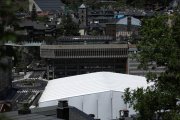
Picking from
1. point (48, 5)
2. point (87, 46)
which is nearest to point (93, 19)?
point (48, 5)

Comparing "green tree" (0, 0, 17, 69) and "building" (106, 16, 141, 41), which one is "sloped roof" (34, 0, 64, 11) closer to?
"building" (106, 16, 141, 41)

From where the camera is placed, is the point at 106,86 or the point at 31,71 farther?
the point at 31,71

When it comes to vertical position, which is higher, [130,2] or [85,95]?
[130,2]

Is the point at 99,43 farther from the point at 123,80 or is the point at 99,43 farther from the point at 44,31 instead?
the point at 123,80

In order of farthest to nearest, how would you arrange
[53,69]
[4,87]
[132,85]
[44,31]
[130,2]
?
[130,2], [44,31], [53,69], [4,87], [132,85]

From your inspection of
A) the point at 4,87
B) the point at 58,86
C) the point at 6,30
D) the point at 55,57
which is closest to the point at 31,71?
the point at 55,57

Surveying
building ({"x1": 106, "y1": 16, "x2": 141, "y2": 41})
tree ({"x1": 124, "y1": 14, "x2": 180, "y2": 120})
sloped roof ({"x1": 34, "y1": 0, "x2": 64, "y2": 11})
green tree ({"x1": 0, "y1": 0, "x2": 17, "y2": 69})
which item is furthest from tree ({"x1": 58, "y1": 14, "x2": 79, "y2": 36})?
green tree ({"x1": 0, "y1": 0, "x2": 17, "y2": 69})

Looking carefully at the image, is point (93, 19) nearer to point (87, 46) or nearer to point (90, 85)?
point (87, 46)

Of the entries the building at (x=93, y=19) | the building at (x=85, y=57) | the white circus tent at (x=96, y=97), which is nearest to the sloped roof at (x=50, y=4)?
the building at (x=93, y=19)
